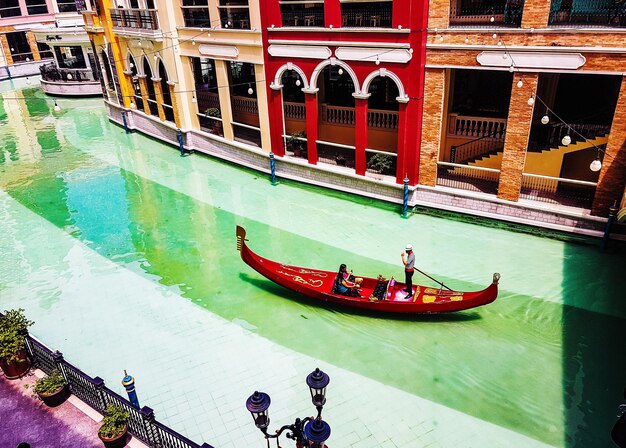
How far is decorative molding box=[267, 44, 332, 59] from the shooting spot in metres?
18.5

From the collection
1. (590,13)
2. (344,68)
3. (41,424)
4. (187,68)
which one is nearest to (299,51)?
(344,68)

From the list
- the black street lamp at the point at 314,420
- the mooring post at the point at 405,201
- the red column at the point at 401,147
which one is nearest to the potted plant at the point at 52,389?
the black street lamp at the point at 314,420

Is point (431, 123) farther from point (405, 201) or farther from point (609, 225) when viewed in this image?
point (609, 225)

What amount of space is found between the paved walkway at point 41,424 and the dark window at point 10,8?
55.5 m

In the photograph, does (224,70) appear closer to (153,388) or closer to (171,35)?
(171,35)

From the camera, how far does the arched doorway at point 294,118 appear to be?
71.1ft

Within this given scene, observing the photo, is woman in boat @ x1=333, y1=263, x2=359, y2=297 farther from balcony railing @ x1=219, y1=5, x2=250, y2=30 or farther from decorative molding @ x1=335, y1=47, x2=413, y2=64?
balcony railing @ x1=219, y1=5, x2=250, y2=30

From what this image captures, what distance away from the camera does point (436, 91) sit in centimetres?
1653

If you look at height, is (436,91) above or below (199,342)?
above

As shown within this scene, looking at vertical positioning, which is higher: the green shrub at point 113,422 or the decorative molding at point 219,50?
the decorative molding at point 219,50

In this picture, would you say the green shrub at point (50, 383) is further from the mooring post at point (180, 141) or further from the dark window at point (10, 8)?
the dark window at point (10, 8)

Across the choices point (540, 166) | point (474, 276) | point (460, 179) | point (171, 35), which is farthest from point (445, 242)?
point (171, 35)

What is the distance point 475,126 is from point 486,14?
401 centimetres

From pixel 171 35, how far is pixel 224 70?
12.9ft
